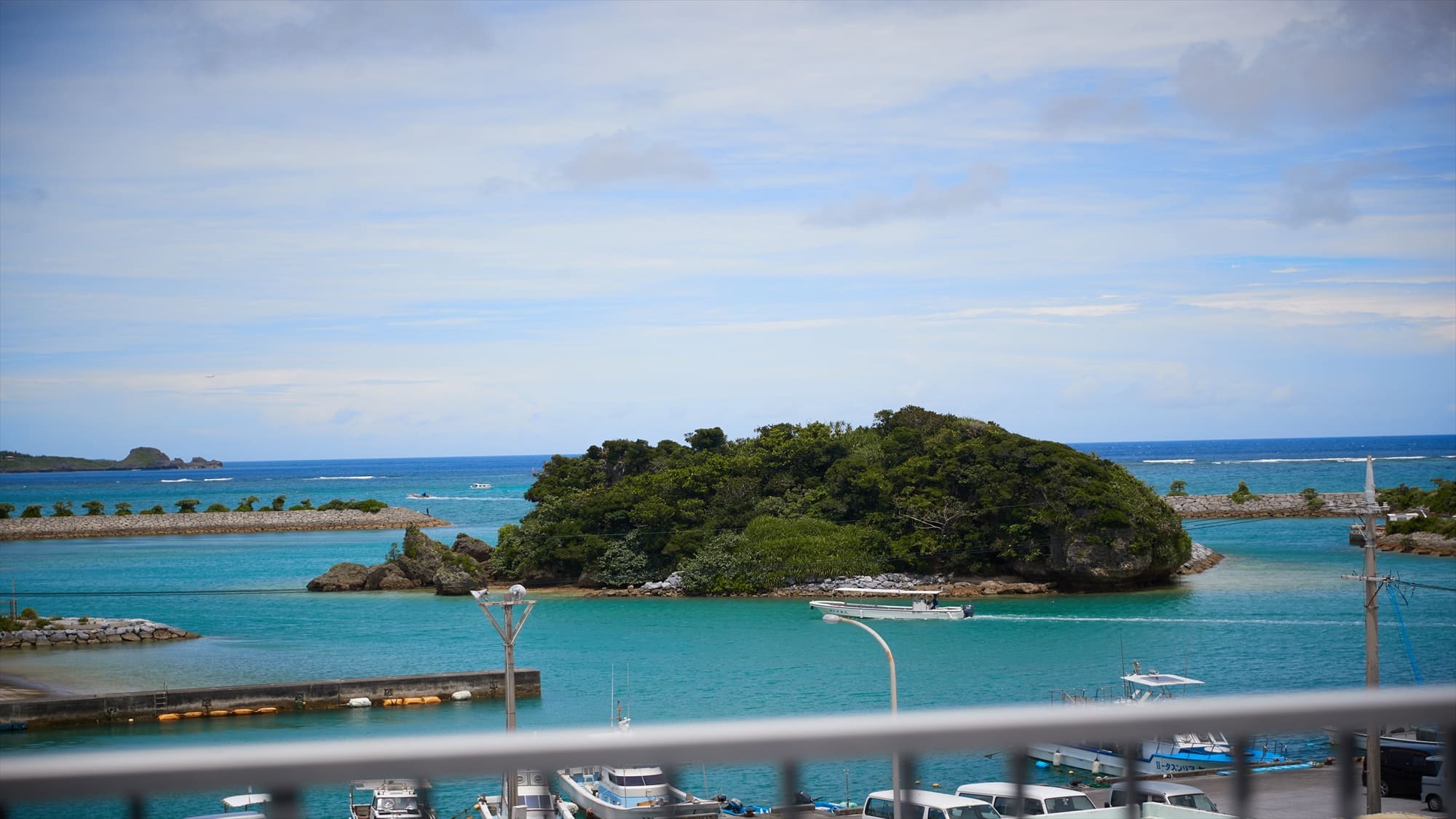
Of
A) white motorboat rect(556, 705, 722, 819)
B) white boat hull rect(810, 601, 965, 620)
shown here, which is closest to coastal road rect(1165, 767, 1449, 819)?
white motorboat rect(556, 705, 722, 819)

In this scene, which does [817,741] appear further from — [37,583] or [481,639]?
[37,583]

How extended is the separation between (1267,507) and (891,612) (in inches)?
1770

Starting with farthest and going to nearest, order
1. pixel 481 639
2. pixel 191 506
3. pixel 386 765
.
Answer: pixel 191 506 < pixel 481 639 < pixel 386 765

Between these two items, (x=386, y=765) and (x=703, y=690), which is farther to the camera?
(x=703, y=690)

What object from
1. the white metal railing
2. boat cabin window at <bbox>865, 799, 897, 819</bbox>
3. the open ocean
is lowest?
the open ocean

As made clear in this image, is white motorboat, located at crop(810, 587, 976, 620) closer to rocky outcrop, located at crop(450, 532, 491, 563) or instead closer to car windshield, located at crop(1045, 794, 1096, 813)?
rocky outcrop, located at crop(450, 532, 491, 563)

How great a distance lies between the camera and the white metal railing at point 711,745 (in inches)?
68.3

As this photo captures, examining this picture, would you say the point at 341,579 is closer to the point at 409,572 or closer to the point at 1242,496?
the point at 409,572

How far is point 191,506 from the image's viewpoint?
275 ft

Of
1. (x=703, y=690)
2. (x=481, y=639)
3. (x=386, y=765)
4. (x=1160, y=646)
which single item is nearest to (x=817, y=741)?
(x=386, y=765)

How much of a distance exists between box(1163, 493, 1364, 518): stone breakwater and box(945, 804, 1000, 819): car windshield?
66.6 m

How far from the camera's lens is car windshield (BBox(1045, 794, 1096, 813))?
249 centimetres

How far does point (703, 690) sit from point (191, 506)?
238 feet

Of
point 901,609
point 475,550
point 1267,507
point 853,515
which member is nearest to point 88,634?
point 475,550
